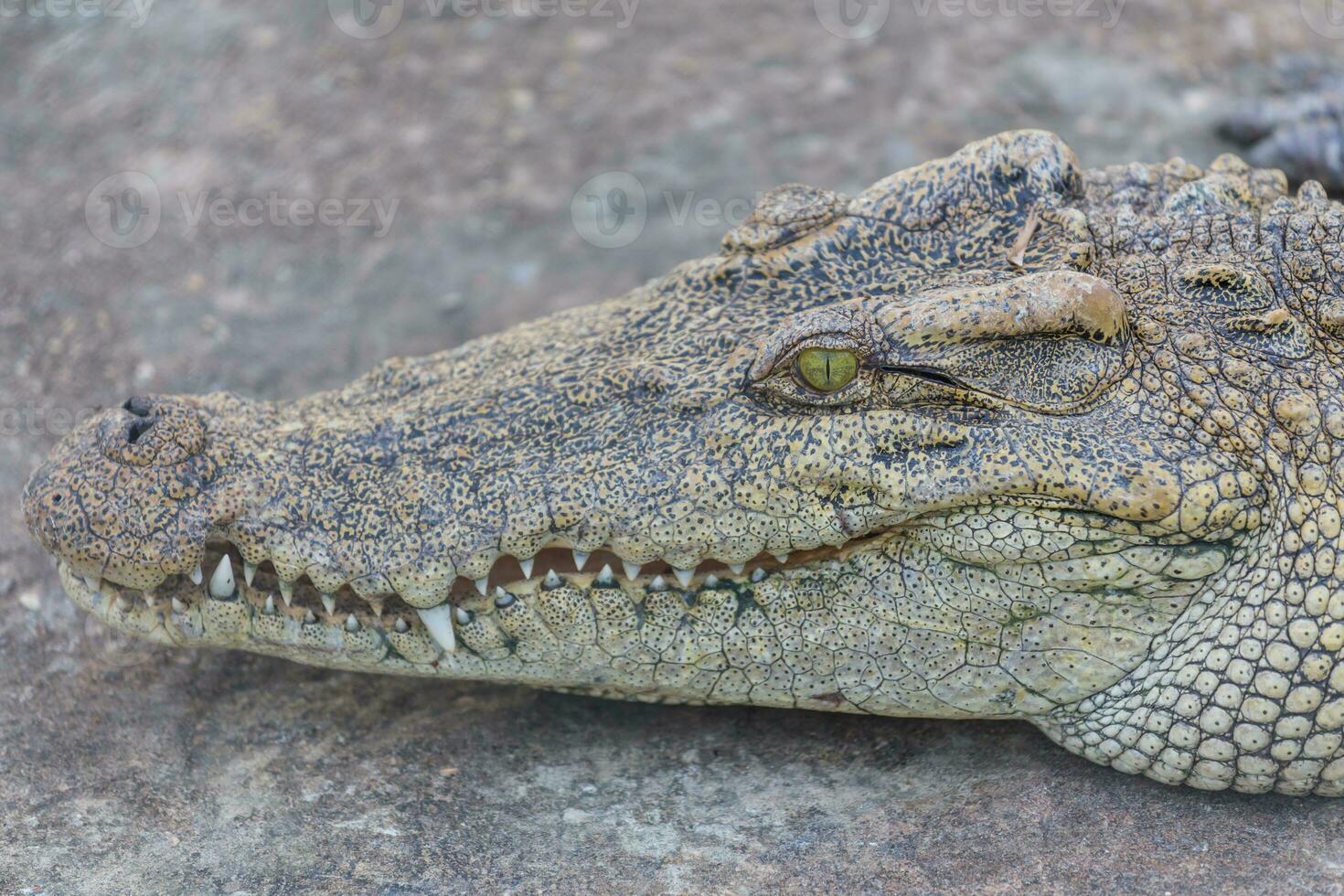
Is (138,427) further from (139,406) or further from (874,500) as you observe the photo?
(874,500)

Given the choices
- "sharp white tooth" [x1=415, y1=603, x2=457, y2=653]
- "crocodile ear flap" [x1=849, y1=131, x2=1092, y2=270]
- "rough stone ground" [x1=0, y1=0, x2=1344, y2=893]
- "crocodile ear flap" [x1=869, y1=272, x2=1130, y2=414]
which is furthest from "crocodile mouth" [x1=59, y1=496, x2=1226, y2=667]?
"crocodile ear flap" [x1=849, y1=131, x2=1092, y2=270]

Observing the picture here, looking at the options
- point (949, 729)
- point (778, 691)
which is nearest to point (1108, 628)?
point (949, 729)

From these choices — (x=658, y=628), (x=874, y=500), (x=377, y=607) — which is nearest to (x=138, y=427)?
(x=377, y=607)

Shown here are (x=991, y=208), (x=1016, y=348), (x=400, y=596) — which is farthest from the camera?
(x=991, y=208)

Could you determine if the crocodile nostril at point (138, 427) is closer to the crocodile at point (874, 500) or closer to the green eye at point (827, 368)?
the crocodile at point (874, 500)

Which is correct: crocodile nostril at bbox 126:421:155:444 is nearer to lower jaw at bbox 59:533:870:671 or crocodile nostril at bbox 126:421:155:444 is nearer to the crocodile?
the crocodile

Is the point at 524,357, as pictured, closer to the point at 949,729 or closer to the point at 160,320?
the point at 949,729
